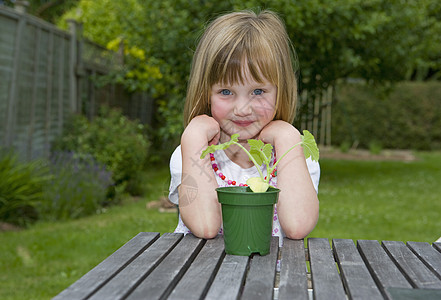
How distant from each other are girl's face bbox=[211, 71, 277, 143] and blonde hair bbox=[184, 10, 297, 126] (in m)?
0.02

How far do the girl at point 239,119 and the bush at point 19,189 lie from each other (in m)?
3.43

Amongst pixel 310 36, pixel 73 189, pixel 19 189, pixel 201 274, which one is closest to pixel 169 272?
pixel 201 274

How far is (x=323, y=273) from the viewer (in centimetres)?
133

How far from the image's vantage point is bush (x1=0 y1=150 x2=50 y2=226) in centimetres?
509

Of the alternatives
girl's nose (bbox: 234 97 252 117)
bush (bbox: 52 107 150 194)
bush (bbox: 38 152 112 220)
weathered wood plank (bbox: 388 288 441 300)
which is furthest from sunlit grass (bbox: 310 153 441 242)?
weathered wood plank (bbox: 388 288 441 300)

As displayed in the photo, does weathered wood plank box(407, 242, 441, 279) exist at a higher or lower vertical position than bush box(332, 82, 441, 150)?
lower

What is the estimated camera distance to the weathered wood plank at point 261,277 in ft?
3.78

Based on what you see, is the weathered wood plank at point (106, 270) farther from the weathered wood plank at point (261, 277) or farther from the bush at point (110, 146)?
the bush at point (110, 146)

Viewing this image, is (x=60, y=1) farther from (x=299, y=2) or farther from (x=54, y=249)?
(x=54, y=249)

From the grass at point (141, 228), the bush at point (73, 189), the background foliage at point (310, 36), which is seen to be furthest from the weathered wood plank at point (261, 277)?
the background foliage at point (310, 36)

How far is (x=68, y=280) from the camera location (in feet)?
12.4

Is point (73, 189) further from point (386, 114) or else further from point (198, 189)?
point (386, 114)

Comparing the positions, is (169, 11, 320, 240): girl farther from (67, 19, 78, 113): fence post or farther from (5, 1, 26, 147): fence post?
(67, 19, 78, 113): fence post

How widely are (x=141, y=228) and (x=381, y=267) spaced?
156 inches
